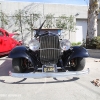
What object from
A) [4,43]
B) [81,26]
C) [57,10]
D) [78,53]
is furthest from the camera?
[81,26]

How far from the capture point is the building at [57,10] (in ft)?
58.2

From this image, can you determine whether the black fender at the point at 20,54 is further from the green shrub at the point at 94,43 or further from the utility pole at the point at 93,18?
the utility pole at the point at 93,18

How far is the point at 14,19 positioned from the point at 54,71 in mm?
13826

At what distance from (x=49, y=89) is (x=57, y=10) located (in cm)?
1521

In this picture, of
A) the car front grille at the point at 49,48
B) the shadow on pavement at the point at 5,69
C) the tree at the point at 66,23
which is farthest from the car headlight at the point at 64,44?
the tree at the point at 66,23

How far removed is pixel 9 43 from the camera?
9430 mm

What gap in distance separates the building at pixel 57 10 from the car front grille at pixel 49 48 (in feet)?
44.4

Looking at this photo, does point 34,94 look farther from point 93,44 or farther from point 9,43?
point 93,44

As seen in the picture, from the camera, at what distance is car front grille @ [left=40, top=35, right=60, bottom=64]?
→ 16.5 ft

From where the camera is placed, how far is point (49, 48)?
16.5 ft

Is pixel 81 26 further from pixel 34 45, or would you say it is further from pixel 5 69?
pixel 34 45

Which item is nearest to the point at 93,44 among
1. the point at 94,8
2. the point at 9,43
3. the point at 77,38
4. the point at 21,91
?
the point at 94,8

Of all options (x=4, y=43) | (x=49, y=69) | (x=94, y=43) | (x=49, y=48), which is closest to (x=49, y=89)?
(x=49, y=69)

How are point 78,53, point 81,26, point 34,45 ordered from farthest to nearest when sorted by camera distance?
point 81,26, point 78,53, point 34,45
